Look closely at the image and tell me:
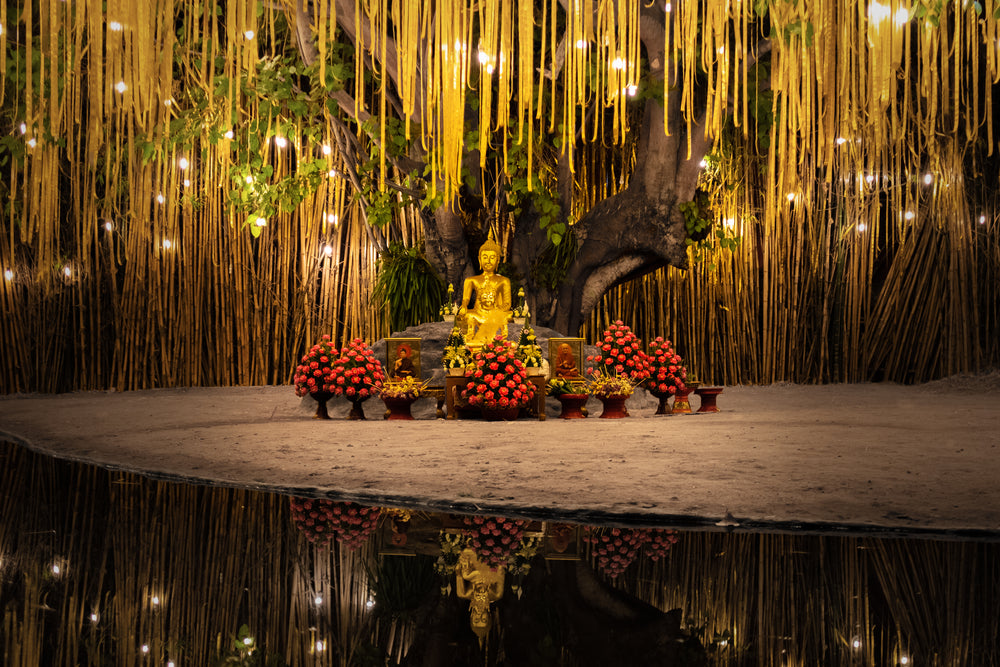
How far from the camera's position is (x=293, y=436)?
5.08 meters

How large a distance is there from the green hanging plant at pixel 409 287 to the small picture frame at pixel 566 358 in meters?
1.64

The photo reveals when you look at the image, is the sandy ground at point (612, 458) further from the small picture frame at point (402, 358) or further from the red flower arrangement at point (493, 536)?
the small picture frame at point (402, 358)

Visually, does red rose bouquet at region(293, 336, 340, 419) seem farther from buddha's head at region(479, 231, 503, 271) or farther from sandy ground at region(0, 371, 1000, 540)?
buddha's head at region(479, 231, 503, 271)

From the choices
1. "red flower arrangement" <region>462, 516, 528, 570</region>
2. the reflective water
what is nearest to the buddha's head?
the reflective water

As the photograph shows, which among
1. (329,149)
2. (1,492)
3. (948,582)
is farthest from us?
(329,149)

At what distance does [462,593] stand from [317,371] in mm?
4241

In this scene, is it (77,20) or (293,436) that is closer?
(77,20)

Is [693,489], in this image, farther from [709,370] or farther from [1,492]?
[709,370]

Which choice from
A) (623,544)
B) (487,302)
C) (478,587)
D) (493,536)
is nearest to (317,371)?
(487,302)

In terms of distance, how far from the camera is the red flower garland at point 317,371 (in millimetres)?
6395

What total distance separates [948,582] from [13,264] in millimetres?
7952

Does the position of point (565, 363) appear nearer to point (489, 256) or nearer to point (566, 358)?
point (566, 358)

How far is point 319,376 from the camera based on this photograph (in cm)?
640

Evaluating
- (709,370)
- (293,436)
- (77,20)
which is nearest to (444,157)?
(77,20)
